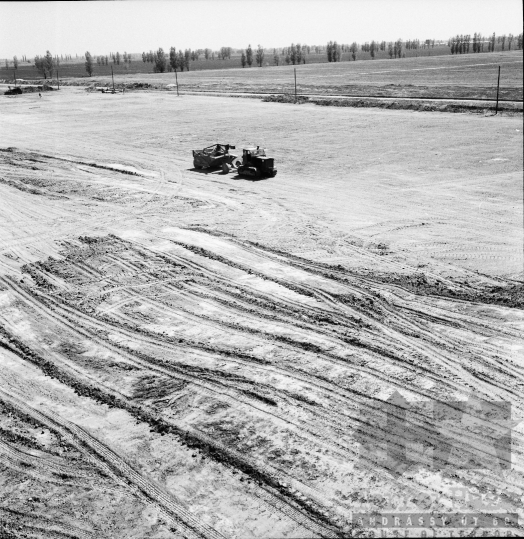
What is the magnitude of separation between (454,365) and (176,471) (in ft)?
16.3

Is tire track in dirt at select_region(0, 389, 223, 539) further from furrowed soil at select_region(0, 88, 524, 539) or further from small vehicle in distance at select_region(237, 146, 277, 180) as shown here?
small vehicle in distance at select_region(237, 146, 277, 180)

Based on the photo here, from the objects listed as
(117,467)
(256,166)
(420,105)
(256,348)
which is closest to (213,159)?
(256,166)

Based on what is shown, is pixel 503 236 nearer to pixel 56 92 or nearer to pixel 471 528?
pixel 471 528

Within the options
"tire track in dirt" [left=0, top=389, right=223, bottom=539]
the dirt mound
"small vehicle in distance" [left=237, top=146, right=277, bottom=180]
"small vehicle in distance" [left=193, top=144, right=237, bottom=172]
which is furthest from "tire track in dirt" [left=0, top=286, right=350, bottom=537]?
the dirt mound

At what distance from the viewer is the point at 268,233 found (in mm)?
16703

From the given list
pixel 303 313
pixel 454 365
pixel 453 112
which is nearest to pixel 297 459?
pixel 454 365

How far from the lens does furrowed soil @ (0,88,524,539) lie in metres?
7.28

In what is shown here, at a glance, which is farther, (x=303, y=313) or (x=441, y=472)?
(x=303, y=313)

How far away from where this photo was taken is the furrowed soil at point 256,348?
23.9 ft

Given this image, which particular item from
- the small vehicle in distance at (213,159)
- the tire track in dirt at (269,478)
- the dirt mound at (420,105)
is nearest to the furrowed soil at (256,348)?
the tire track in dirt at (269,478)

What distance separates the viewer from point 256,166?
74.4 feet

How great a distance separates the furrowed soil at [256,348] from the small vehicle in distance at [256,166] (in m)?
0.62

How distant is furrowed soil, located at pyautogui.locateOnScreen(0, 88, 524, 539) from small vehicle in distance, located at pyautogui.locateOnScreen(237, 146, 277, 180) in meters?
0.62

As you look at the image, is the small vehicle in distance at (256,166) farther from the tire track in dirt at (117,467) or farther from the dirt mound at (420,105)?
the dirt mound at (420,105)
